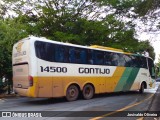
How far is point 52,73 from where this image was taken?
1424cm

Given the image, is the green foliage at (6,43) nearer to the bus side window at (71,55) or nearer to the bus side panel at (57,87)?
the bus side window at (71,55)

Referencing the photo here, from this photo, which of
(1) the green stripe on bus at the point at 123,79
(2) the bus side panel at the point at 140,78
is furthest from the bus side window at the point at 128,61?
(2) the bus side panel at the point at 140,78

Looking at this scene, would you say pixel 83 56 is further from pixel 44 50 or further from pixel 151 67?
pixel 151 67

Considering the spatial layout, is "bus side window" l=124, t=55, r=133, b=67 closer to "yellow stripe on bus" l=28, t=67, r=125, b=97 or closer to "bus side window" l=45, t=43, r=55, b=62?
"yellow stripe on bus" l=28, t=67, r=125, b=97

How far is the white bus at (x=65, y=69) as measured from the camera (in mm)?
13594

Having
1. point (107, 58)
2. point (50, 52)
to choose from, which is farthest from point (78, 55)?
point (107, 58)

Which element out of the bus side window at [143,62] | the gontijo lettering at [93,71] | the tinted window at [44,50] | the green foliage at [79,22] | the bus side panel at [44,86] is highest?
the green foliage at [79,22]

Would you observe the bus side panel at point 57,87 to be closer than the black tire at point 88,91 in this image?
Yes

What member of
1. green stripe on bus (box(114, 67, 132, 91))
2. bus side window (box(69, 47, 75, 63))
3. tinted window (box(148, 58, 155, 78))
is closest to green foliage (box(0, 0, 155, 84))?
tinted window (box(148, 58, 155, 78))

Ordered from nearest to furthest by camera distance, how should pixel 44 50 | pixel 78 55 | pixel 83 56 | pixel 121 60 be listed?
pixel 44 50 < pixel 78 55 < pixel 83 56 < pixel 121 60

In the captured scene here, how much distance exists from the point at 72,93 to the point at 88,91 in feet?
5.08

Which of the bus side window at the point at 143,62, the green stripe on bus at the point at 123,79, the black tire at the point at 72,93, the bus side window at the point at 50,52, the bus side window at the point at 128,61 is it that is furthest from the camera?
the bus side window at the point at 143,62

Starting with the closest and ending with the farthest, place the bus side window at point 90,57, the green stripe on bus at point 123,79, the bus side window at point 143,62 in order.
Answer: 1. the bus side window at point 90,57
2. the green stripe on bus at point 123,79
3. the bus side window at point 143,62

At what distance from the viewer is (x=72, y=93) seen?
15383 mm
